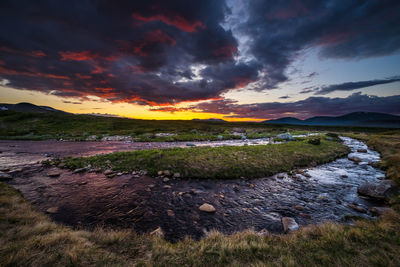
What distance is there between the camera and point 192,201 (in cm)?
854

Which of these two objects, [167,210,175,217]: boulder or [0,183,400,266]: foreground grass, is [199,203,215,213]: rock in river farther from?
[0,183,400,266]: foreground grass

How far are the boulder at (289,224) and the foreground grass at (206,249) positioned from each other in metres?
0.75

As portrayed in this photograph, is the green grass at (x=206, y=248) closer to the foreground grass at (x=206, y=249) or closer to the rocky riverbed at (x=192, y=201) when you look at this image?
the foreground grass at (x=206, y=249)

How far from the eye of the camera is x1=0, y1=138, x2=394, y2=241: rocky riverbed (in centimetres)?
672

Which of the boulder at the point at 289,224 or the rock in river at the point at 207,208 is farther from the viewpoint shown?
the rock in river at the point at 207,208

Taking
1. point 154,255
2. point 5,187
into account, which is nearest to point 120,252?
point 154,255

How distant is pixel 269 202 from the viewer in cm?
854

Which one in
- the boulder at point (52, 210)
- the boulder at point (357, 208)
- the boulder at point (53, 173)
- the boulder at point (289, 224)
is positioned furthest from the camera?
the boulder at point (53, 173)

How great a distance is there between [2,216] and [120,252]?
5.61 m

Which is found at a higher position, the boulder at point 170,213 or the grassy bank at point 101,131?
the grassy bank at point 101,131

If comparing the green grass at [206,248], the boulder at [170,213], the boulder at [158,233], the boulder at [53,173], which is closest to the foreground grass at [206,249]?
the green grass at [206,248]

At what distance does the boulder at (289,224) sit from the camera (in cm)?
624

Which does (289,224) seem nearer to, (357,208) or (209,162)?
(357,208)

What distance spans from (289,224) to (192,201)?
16.7 ft
